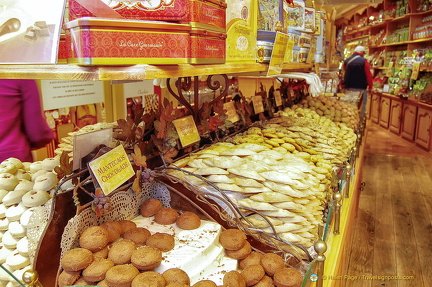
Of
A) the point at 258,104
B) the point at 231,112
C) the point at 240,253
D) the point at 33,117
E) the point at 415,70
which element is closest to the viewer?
the point at 240,253

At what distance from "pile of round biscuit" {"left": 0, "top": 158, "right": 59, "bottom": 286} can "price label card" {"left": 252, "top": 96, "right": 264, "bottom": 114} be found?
1.54 meters

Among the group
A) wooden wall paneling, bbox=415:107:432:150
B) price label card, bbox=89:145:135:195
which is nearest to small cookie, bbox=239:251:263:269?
price label card, bbox=89:145:135:195

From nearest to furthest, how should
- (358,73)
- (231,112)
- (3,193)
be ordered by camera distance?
1. (3,193)
2. (231,112)
3. (358,73)

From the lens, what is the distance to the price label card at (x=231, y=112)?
88.9 inches

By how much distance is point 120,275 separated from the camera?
0.94 m

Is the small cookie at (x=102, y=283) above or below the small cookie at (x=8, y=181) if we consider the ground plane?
below

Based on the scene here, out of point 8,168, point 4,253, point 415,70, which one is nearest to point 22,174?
point 8,168

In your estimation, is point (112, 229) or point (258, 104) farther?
point (258, 104)

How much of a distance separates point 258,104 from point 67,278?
1.97 metres

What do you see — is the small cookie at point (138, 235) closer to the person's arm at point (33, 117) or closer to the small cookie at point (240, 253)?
the small cookie at point (240, 253)

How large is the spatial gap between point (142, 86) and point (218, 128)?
3006 mm

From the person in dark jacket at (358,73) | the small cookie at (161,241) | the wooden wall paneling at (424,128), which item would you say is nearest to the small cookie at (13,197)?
the small cookie at (161,241)

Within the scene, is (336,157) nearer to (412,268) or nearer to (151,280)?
(412,268)

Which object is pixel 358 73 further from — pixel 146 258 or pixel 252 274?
pixel 146 258
